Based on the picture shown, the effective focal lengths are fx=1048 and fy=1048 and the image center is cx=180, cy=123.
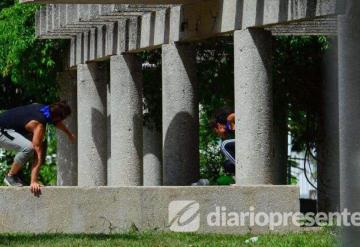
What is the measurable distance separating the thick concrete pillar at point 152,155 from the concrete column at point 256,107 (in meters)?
7.76

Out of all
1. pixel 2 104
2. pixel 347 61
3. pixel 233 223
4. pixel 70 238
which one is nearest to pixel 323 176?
pixel 233 223

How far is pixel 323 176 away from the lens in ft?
56.3

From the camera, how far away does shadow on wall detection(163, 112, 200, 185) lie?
1393 centimetres

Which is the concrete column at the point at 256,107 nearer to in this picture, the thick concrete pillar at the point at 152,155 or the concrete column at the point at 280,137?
the concrete column at the point at 280,137

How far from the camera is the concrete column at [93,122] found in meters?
18.3

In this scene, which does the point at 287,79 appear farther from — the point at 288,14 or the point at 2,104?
the point at 2,104

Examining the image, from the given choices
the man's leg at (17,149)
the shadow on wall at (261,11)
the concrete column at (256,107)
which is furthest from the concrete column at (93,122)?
the concrete column at (256,107)

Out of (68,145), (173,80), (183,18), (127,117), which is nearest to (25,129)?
(173,80)

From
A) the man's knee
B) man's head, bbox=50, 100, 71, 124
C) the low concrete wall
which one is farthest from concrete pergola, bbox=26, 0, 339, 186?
the man's knee

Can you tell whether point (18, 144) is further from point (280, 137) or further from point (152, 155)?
point (152, 155)

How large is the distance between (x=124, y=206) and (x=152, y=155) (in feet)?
31.0

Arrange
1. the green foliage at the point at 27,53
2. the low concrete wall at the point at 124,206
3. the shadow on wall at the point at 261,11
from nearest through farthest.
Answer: the low concrete wall at the point at 124,206
the shadow on wall at the point at 261,11
the green foliage at the point at 27,53

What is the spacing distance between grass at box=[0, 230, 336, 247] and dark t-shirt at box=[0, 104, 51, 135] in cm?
215

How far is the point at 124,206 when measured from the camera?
412 inches
